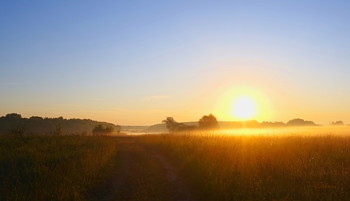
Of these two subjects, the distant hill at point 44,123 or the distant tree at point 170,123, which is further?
the distant hill at point 44,123

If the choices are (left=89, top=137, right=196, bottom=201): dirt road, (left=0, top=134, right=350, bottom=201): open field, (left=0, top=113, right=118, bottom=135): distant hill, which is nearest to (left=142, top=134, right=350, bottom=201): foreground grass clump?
(left=0, top=134, right=350, bottom=201): open field

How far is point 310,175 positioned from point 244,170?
2.50m

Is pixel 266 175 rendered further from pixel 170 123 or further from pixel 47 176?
pixel 170 123

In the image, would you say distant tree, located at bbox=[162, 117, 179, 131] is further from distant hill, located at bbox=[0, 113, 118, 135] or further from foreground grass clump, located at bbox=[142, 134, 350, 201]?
foreground grass clump, located at bbox=[142, 134, 350, 201]

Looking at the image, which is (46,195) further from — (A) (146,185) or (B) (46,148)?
(B) (46,148)

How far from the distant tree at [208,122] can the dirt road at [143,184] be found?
81621 mm

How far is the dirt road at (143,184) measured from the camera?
12945mm

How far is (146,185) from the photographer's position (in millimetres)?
14422

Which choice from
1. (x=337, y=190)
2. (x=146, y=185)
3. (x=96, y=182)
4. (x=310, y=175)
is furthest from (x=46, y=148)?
(x=337, y=190)

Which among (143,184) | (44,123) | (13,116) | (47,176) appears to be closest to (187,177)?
(143,184)

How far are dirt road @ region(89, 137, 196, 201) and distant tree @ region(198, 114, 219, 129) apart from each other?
81.6m

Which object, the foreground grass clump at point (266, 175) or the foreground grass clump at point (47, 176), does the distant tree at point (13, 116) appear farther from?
the foreground grass clump at point (266, 175)

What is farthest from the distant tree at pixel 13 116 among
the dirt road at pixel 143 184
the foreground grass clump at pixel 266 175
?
the foreground grass clump at pixel 266 175

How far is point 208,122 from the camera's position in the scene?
10238 cm
